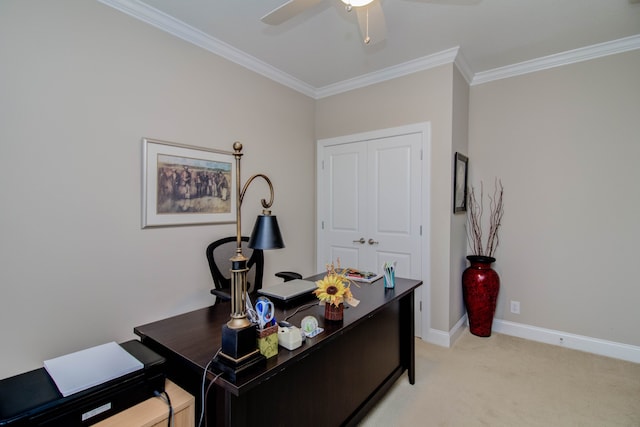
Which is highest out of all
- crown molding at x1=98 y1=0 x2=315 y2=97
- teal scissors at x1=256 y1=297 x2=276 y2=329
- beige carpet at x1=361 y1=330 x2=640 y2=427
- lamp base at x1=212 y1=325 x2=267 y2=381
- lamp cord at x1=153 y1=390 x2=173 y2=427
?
crown molding at x1=98 y1=0 x2=315 y2=97

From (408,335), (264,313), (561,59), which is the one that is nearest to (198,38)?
(264,313)

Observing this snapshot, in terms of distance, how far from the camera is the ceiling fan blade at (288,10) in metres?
1.50

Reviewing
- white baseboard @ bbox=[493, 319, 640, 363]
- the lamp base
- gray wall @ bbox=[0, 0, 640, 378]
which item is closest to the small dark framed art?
gray wall @ bbox=[0, 0, 640, 378]

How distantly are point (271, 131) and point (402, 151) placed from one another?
4.52ft

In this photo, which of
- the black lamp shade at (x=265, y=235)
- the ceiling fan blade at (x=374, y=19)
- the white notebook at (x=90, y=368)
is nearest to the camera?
the white notebook at (x=90, y=368)

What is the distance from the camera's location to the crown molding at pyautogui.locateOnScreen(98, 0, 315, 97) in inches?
81.4

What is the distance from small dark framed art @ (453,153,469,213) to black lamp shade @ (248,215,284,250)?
6.94ft

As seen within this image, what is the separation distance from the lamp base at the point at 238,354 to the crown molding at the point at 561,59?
3.44m

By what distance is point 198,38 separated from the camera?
96.6 inches

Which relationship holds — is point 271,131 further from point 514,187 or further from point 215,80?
point 514,187

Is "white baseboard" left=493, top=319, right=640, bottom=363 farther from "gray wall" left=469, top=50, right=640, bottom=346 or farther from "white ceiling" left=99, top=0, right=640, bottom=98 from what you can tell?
"white ceiling" left=99, top=0, right=640, bottom=98

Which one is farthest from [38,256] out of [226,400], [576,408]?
[576,408]

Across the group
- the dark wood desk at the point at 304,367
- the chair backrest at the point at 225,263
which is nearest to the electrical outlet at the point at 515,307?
the dark wood desk at the point at 304,367

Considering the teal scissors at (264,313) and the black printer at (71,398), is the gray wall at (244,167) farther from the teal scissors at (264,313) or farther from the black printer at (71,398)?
the teal scissors at (264,313)
